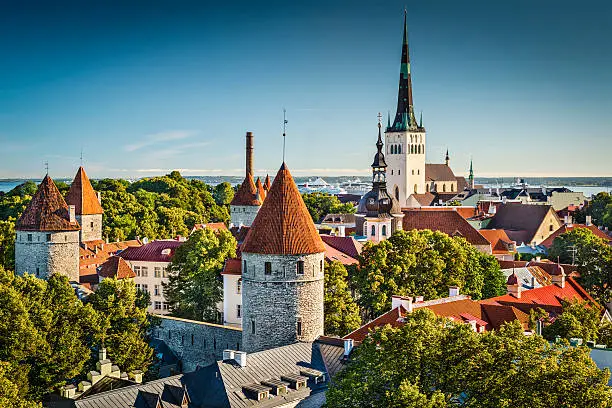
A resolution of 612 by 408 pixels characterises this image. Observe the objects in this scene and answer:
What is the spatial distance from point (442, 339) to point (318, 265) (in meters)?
11.2

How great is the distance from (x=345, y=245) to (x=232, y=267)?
1088 centimetres

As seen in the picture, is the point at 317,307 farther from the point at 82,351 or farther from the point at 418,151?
the point at 418,151

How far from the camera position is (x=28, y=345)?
3453 cm

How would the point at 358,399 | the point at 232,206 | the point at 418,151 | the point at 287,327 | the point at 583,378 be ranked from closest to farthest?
1. the point at 583,378
2. the point at 358,399
3. the point at 287,327
4. the point at 232,206
5. the point at 418,151

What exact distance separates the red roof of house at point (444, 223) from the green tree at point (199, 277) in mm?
20563

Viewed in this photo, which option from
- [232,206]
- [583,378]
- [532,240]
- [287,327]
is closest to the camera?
[583,378]

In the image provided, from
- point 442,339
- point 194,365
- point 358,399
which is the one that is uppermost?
point 442,339

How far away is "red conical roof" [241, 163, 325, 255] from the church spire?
269 ft

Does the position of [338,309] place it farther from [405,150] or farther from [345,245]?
[405,150]

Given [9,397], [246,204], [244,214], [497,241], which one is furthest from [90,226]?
[9,397]

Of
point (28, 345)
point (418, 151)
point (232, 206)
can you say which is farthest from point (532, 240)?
point (28, 345)

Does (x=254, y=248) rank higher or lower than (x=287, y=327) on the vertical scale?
higher

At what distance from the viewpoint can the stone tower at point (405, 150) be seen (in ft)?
396

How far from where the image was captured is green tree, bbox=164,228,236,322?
1821 inches
